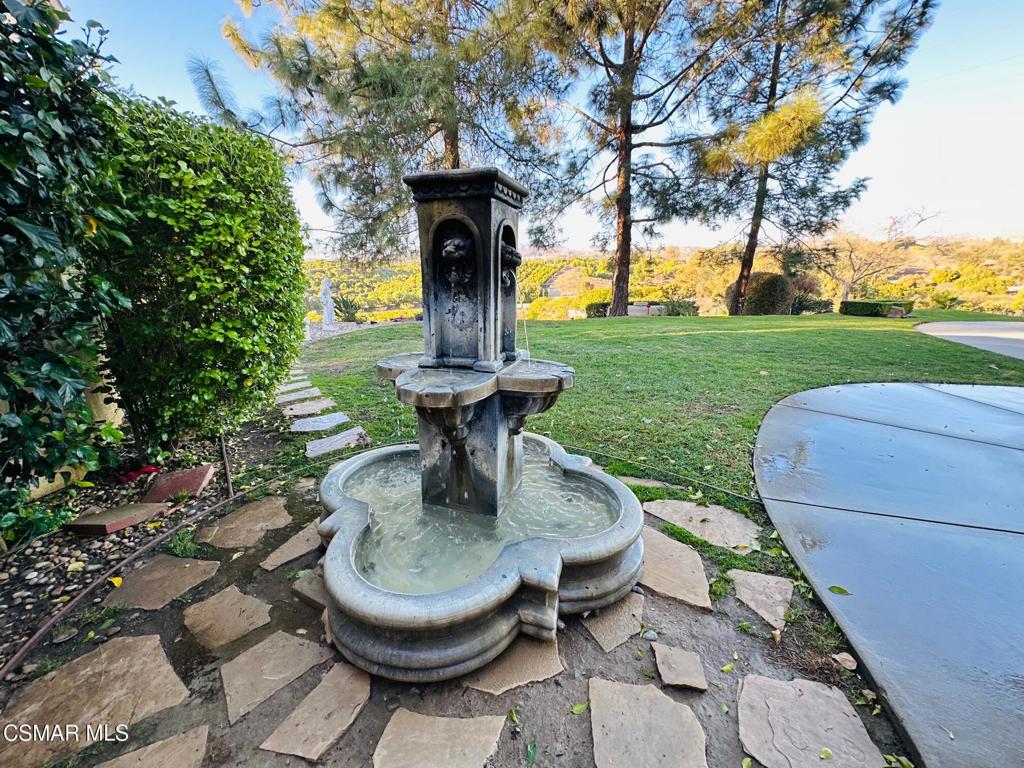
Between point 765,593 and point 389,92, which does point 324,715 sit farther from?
point 389,92

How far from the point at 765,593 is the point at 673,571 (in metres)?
0.39

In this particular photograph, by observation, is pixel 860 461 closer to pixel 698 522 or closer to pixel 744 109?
pixel 698 522

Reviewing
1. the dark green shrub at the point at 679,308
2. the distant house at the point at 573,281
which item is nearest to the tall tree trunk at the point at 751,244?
the dark green shrub at the point at 679,308

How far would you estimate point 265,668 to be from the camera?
1.43 m

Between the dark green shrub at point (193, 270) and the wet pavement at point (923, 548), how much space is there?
11.9ft

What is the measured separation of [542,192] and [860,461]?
9637 millimetres

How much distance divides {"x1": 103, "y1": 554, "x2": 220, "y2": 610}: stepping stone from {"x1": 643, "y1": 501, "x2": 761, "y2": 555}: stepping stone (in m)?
2.42

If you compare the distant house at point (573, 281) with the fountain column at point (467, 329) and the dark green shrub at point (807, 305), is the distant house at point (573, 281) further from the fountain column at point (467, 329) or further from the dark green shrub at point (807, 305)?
the fountain column at point (467, 329)

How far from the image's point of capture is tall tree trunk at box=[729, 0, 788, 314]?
9633mm

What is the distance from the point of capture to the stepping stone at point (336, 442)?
126 inches

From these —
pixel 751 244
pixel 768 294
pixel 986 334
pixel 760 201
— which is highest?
pixel 760 201

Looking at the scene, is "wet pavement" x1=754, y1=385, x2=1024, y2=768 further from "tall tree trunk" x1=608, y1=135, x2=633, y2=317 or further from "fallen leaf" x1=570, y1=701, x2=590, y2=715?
"tall tree trunk" x1=608, y1=135, x2=633, y2=317

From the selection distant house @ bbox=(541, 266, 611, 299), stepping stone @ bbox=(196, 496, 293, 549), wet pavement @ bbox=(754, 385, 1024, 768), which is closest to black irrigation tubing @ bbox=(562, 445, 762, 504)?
wet pavement @ bbox=(754, 385, 1024, 768)

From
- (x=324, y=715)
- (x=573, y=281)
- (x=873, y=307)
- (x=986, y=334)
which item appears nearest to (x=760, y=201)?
(x=873, y=307)
